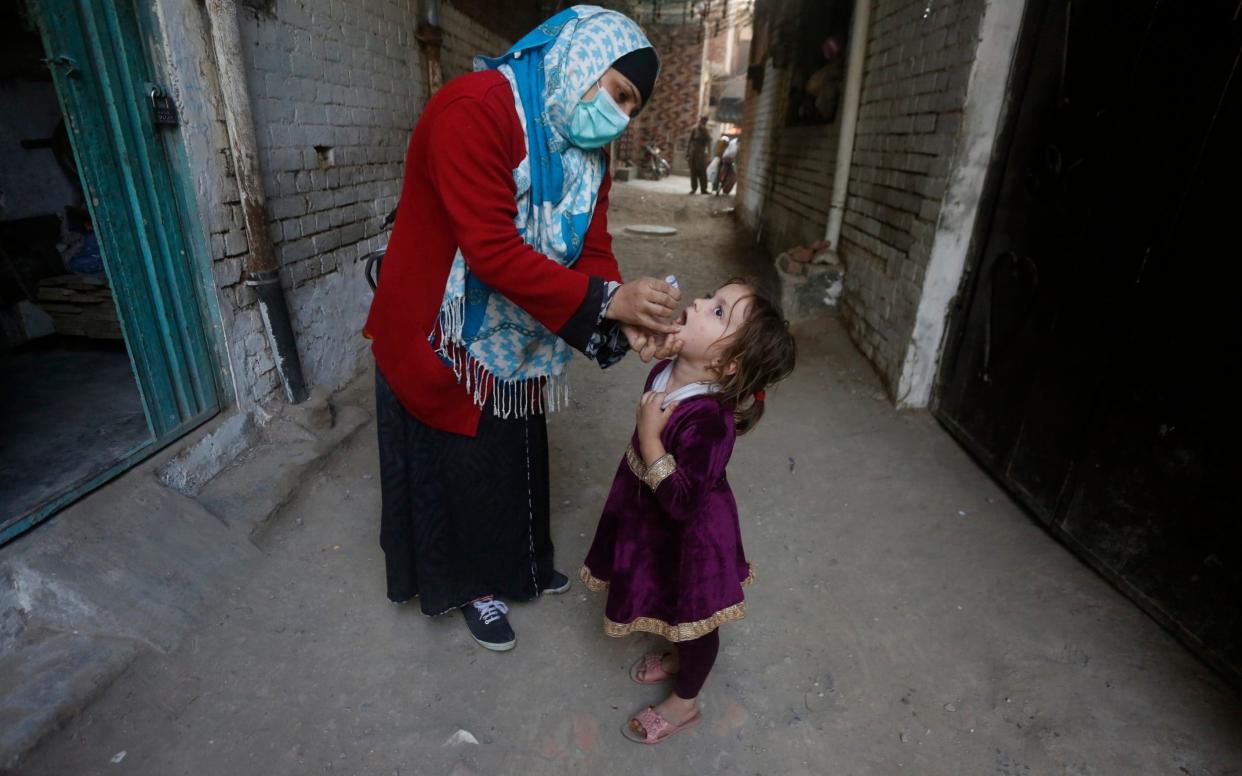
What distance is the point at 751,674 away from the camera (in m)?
2.08

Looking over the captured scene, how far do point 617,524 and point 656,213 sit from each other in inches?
480

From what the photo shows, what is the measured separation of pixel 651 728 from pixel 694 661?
10.2 inches

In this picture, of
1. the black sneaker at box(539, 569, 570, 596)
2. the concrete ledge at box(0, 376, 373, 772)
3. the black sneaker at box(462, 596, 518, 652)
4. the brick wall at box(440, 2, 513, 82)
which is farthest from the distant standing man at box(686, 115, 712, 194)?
the black sneaker at box(462, 596, 518, 652)

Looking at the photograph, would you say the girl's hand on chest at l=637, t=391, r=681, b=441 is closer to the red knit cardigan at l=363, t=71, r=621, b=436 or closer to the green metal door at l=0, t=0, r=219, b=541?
the red knit cardigan at l=363, t=71, r=621, b=436

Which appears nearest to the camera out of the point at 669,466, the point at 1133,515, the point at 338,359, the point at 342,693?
the point at 669,466

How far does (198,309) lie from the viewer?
255cm

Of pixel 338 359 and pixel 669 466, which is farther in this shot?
pixel 338 359

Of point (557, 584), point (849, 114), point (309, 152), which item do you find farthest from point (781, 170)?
point (557, 584)

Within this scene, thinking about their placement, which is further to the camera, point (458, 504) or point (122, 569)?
point (122, 569)

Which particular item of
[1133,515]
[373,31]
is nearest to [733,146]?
[373,31]

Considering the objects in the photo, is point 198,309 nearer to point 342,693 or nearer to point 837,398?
point 342,693

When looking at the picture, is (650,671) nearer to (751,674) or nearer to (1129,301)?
(751,674)

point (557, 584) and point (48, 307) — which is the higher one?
point (48, 307)

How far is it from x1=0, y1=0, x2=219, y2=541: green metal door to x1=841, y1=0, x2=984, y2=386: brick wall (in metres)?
3.69
